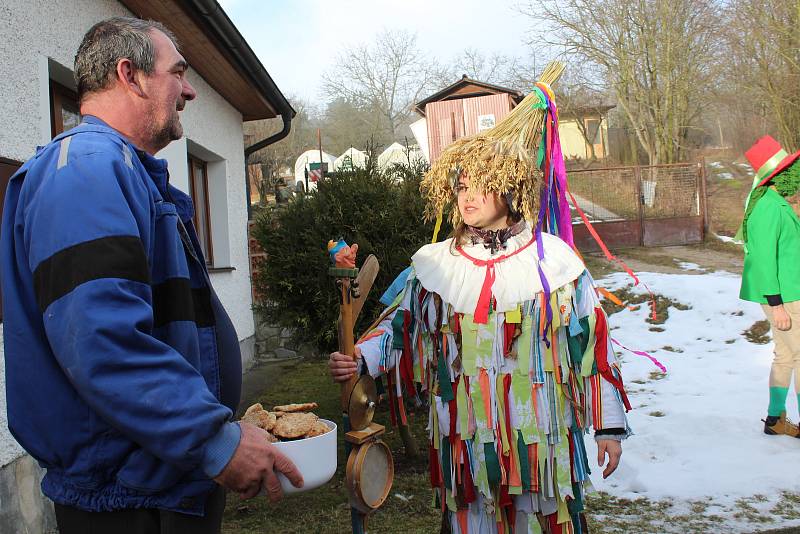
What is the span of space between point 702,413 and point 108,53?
4929 millimetres

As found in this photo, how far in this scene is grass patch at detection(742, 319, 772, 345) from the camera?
23.3 ft

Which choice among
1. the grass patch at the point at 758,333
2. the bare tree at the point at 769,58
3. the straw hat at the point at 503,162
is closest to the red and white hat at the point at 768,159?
the straw hat at the point at 503,162

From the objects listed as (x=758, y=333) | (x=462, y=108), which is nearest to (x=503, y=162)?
(x=758, y=333)

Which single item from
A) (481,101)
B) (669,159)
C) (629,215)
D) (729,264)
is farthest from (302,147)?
(729,264)

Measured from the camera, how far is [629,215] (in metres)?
14.2

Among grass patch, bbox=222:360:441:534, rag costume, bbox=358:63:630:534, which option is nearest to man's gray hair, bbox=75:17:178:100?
rag costume, bbox=358:63:630:534

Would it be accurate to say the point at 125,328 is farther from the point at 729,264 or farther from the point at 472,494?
the point at 729,264

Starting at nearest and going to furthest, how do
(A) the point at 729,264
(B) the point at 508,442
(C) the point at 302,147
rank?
1. (B) the point at 508,442
2. (A) the point at 729,264
3. (C) the point at 302,147

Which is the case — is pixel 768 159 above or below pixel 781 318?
above

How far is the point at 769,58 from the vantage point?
17688mm

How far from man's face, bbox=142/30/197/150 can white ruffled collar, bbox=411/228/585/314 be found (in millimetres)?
1275

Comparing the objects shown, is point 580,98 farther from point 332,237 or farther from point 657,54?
point 332,237

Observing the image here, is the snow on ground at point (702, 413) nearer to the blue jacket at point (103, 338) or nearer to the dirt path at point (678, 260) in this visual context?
the dirt path at point (678, 260)

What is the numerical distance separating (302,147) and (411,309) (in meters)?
31.4
